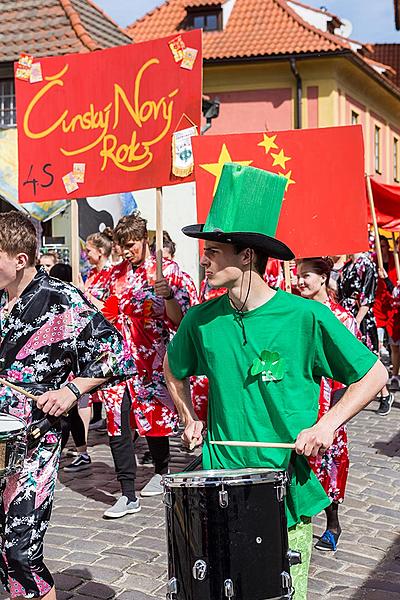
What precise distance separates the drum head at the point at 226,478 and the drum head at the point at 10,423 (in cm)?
69

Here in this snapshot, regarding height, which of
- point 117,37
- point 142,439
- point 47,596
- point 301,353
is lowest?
point 142,439

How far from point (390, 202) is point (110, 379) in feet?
25.1

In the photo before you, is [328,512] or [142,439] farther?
[142,439]

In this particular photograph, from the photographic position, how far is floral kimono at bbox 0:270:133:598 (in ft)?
12.1

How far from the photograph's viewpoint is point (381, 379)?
124 inches

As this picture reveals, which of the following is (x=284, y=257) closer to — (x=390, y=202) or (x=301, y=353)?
(x=301, y=353)

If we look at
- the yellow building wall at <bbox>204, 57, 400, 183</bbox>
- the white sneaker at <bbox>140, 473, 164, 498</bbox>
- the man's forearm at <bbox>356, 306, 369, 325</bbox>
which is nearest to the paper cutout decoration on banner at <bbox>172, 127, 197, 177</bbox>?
the white sneaker at <bbox>140, 473, 164, 498</bbox>

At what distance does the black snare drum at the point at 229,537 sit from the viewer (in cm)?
287

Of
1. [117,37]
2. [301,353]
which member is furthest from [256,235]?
[117,37]

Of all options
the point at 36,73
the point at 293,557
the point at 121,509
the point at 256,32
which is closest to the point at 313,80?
Answer: the point at 256,32

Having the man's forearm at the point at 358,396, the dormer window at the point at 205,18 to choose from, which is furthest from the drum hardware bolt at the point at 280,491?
the dormer window at the point at 205,18

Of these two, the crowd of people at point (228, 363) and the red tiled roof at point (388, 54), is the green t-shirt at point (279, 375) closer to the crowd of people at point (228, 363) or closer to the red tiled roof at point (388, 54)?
the crowd of people at point (228, 363)

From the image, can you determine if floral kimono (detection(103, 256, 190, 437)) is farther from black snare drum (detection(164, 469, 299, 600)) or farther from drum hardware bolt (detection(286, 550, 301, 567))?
black snare drum (detection(164, 469, 299, 600))

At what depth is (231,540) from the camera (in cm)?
288
